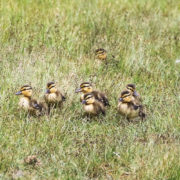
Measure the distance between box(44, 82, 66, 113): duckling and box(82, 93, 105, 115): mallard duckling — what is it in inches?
12.6

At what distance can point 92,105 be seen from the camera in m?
5.88

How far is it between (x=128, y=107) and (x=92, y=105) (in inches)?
16.8

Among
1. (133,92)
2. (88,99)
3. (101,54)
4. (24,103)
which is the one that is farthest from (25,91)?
(101,54)

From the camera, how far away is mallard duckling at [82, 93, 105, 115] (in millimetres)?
5840

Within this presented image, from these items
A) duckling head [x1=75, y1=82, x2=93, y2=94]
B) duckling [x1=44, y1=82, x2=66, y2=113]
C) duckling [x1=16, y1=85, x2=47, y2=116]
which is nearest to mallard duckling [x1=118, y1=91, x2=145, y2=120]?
duckling head [x1=75, y1=82, x2=93, y2=94]

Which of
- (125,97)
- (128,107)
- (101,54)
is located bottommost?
(128,107)

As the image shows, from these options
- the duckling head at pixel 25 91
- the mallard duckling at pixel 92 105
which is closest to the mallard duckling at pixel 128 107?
the mallard duckling at pixel 92 105

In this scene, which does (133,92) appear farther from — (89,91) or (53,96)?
(53,96)

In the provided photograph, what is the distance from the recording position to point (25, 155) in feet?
15.9

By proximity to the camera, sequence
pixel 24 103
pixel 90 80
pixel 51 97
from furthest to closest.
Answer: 1. pixel 90 80
2. pixel 51 97
3. pixel 24 103

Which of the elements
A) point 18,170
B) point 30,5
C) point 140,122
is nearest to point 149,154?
point 140,122

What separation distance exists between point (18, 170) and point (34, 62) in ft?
8.61

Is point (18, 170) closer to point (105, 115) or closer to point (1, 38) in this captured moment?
point (105, 115)

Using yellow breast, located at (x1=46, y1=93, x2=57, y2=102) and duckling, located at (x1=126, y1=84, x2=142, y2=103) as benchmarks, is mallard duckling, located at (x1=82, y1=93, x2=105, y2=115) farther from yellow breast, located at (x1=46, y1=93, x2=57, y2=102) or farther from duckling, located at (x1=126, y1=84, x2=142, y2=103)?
duckling, located at (x1=126, y1=84, x2=142, y2=103)
